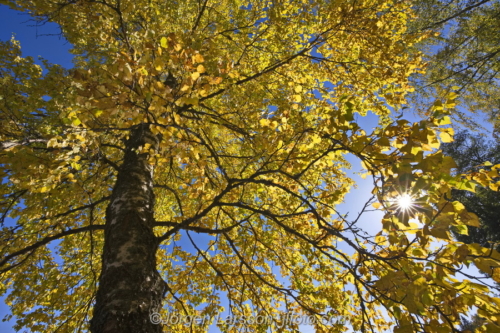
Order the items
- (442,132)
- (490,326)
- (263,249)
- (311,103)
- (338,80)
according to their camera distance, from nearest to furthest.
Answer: (490,326) → (442,132) → (263,249) → (311,103) → (338,80)

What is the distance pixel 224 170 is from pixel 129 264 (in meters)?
1.29

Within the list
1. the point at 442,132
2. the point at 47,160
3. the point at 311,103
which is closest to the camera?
the point at 442,132

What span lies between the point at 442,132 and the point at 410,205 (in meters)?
0.59

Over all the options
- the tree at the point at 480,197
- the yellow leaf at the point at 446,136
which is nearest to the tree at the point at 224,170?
the yellow leaf at the point at 446,136

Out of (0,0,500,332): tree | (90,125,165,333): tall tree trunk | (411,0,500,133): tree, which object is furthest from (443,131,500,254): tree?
(90,125,165,333): tall tree trunk

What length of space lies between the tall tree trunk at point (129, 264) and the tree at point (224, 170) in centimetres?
1

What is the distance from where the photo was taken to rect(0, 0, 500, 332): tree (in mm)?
1543

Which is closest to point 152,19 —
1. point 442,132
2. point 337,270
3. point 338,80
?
point 338,80

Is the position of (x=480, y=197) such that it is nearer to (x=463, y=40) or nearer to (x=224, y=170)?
(x=463, y=40)

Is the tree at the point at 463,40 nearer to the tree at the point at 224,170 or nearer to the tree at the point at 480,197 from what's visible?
the tree at the point at 224,170

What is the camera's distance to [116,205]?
7.49 feet

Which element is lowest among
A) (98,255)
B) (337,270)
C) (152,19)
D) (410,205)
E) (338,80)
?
(410,205)

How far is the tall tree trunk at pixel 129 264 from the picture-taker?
5.24 feet

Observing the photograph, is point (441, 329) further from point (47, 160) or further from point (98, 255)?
point (98, 255)
